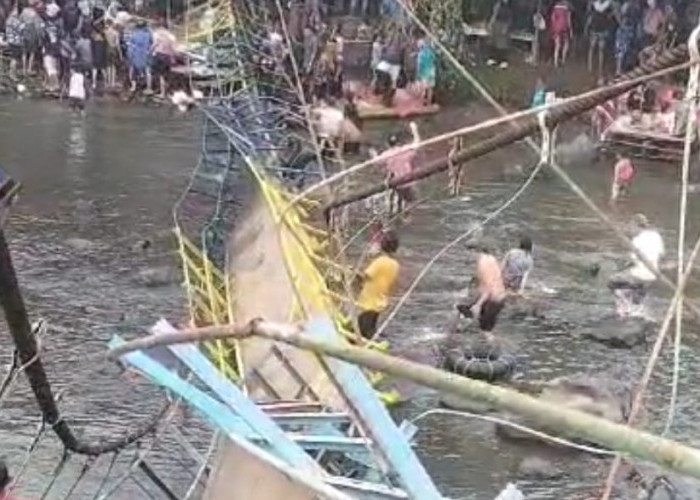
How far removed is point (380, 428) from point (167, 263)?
40.6 ft

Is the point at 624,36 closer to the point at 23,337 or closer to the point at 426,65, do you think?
the point at 426,65

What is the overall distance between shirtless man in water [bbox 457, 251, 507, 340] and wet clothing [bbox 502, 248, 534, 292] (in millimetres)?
456

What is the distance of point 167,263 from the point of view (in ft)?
57.5

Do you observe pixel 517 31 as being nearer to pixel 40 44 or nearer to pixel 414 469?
pixel 40 44

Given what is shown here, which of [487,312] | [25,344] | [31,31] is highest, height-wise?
[25,344]

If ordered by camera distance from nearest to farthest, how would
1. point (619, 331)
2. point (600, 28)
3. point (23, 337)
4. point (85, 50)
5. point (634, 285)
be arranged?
point (23, 337)
point (619, 331)
point (634, 285)
point (85, 50)
point (600, 28)

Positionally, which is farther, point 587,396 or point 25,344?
point 587,396

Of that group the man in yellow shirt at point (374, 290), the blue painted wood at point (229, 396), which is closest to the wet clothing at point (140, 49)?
the man in yellow shirt at point (374, 290)

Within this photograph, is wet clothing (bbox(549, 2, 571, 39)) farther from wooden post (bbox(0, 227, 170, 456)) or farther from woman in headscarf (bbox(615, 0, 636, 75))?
wooden post (bbox(0, 227, 170, 456))

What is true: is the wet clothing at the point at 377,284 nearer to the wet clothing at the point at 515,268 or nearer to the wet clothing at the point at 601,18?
the wet clothing at the point at 515,268

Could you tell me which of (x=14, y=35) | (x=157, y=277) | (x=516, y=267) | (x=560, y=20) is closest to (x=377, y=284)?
(x=516, y=267)

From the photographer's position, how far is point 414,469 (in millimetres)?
5113

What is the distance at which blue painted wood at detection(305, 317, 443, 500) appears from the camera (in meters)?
5.04

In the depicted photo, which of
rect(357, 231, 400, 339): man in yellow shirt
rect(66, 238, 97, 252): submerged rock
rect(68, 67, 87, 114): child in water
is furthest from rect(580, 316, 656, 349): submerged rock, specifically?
rect(68, 67, 87, 114): child in water
